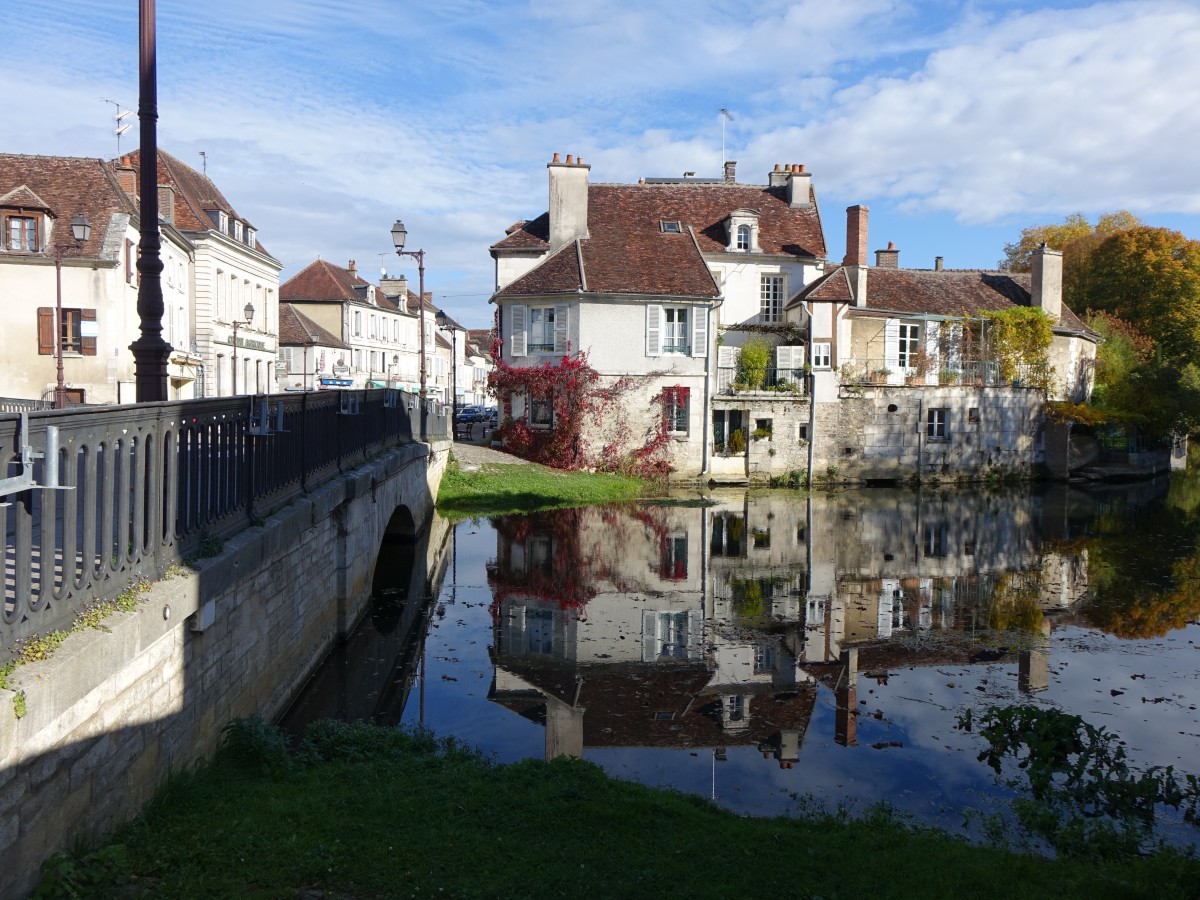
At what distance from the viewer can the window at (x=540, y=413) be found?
3319cm

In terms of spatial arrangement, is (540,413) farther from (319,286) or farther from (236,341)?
(319,286)

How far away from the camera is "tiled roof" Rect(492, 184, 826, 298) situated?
33.2 meters

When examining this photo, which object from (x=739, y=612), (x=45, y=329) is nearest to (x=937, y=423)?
(x=739, y=612)

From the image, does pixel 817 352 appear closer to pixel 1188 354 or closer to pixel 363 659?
pixel 1188 354

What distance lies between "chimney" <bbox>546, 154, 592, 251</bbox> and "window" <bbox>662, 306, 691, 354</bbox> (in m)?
4.72

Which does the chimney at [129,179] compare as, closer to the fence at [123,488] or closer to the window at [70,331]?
the window at [70,331]

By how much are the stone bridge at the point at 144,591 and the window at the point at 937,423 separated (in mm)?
29211

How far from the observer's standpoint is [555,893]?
5402 millimetres

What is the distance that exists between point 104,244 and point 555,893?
93.3 ft

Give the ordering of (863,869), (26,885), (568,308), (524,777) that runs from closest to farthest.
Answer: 1. (26,885)
2. (863,869)
3. (524,777)
4. (568,308)

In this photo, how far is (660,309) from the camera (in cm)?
3306

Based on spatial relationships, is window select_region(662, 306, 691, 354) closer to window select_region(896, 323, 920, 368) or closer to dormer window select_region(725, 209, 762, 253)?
dormer window select_region(725, 209, 762, 253)

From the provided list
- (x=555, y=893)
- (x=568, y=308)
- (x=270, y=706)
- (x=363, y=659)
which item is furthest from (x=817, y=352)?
(x=555, y=893)

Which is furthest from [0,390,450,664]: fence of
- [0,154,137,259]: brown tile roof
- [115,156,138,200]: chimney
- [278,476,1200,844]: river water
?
[115,156,138,200]: chimney
